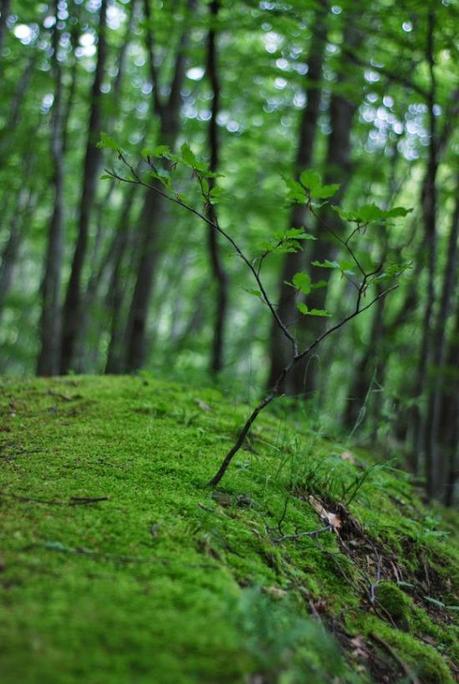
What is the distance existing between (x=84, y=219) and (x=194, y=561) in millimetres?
5873

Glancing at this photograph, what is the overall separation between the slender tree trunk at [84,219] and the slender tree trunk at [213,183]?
63.6 inches

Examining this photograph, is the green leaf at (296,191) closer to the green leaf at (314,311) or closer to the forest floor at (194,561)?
the green leaf at (314,311)

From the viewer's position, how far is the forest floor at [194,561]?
1201 millimetres

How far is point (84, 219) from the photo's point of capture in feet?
22.2

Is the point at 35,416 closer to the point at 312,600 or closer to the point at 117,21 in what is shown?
the point at 312,600

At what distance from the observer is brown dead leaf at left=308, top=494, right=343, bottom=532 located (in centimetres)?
229

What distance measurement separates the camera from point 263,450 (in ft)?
9.25

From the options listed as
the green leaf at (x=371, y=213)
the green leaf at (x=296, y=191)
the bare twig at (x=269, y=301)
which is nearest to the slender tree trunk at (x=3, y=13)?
the bare twig at (x=269, y=301)

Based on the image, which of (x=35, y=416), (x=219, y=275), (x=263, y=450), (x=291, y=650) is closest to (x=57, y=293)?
(x=219, y=275)

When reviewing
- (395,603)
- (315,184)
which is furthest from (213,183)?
(395,603)

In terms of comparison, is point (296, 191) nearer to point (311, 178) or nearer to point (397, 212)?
point (311, 178)

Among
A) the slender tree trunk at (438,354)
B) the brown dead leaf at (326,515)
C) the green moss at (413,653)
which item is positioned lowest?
the green moss at (413,653)

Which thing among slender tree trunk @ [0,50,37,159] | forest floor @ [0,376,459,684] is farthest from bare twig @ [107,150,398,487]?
slender tree trunk @ [0,50,37,159]

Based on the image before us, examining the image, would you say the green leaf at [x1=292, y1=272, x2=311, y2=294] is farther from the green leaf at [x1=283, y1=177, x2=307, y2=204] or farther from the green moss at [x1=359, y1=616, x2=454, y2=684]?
the green moss at [x1=359, y1=616, x2=454, y2=684]
